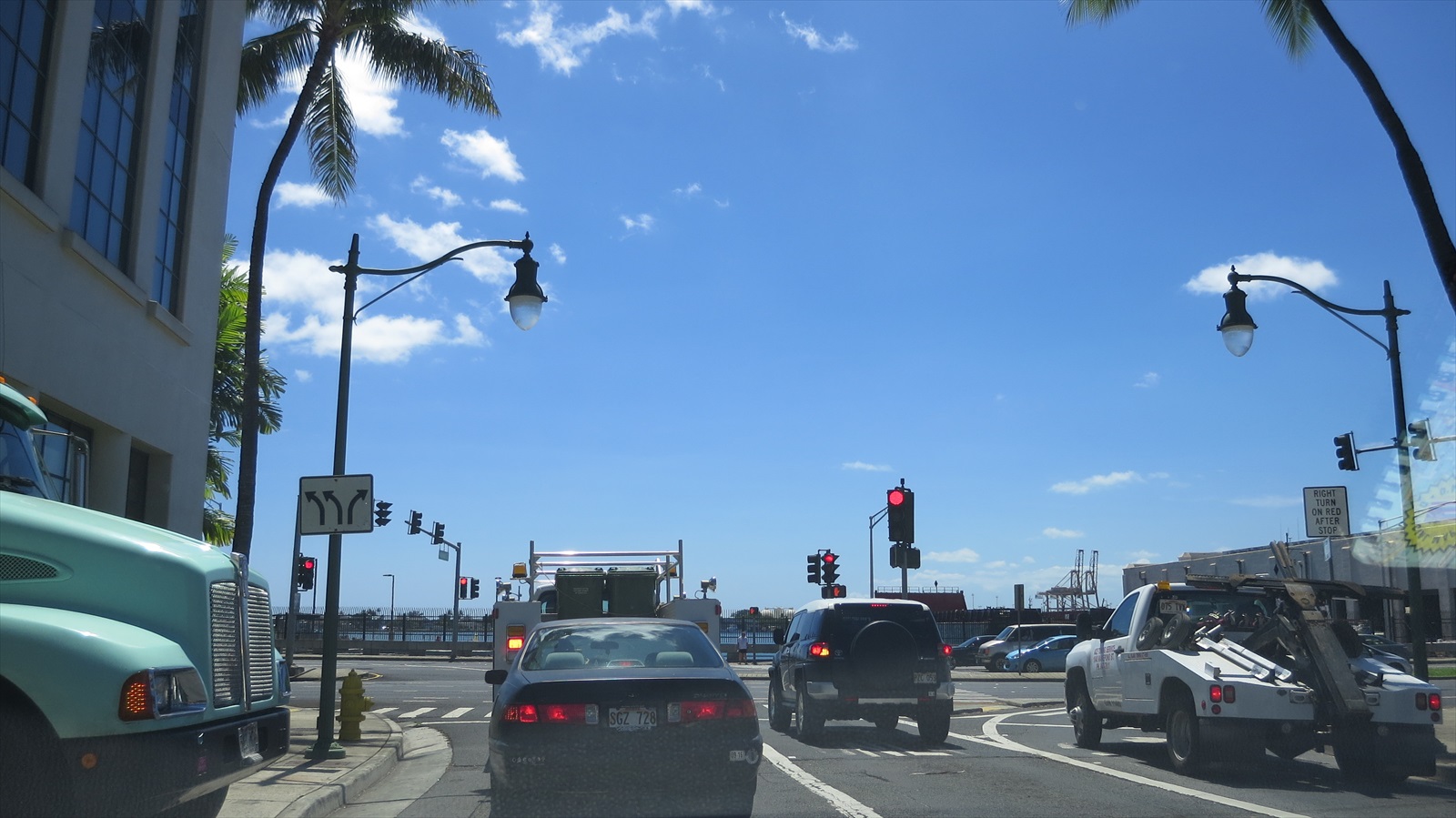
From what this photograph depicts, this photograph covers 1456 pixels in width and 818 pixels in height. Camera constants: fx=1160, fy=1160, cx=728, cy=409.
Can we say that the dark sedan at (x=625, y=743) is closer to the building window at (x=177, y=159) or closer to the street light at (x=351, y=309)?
the street light at (x=351, y=309)

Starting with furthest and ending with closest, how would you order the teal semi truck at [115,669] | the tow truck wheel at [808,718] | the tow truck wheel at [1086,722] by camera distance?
the tow truck wheel at [808,718]
the tow truck wheel at [1086,722]
the teal semi truck at [115,669]

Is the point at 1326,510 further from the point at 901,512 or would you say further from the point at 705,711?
the point at 705,711

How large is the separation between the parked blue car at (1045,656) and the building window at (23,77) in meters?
32.4

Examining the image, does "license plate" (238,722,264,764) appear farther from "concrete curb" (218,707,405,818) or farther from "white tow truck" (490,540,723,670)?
"white tow truck" (490,540,723,670)

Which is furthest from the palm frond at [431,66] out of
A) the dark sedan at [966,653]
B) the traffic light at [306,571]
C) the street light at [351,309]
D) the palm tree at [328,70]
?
the dark sedan at [966,653]

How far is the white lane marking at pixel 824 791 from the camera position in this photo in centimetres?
874

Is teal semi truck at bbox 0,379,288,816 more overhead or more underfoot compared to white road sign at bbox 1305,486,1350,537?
more underfoot

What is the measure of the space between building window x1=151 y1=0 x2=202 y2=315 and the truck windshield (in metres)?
9.85

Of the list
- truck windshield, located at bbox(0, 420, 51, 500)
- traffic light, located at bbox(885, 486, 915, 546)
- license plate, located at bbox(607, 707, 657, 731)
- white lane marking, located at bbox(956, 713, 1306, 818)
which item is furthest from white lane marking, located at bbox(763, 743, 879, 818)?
traffic light, located at bbox(885, 486, 915, 546)

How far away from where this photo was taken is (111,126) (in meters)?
14.9

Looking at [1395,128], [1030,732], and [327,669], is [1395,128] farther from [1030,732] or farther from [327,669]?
[327,669]

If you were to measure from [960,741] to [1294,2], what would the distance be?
1050 cm

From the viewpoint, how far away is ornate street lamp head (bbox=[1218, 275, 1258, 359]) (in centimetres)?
1652

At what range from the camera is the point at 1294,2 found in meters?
15.1
